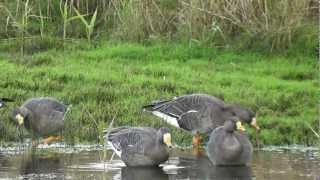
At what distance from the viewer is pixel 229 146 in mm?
11438

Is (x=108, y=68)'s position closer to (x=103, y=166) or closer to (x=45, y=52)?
(x=45, y=52)

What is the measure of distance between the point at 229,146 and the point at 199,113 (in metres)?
1.54

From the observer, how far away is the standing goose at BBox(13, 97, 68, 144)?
12917mm

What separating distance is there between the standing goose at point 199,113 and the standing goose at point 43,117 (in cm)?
144

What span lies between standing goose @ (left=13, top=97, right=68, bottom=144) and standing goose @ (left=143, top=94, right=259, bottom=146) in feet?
4.71

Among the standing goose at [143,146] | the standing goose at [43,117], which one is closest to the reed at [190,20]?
the standing goose at [43,117]

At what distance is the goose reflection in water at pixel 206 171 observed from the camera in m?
10.8

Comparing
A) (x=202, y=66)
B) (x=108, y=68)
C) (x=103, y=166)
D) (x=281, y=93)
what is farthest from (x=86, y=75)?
(x=103, y=166)

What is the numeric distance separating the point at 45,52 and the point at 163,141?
21.7 feet

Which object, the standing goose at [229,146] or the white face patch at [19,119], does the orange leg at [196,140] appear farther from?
the white face patch at [19,119]

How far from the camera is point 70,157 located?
11758mm

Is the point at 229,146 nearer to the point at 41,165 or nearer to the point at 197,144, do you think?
the point at 197,144

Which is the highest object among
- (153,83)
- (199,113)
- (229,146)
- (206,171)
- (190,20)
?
(190,20)

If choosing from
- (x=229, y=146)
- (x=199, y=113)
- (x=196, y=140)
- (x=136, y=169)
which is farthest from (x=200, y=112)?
(x=136, y=169)
